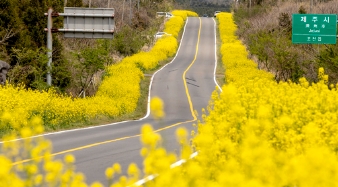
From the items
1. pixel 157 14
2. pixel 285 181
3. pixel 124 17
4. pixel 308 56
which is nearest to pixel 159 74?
pixel 308 56

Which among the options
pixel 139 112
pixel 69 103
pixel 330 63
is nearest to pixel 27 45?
pixel 139 112

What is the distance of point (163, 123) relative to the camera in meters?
4.76

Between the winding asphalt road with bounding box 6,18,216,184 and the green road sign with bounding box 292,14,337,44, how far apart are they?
5942 millimetres

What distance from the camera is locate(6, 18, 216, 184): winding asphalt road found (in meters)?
13.0

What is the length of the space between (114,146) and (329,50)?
52.8 ft

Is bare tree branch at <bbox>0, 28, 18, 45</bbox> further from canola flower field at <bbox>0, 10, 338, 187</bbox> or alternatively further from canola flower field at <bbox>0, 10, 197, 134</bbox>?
canola flower field at <bbox>0, 10, 338, 187</bbox>

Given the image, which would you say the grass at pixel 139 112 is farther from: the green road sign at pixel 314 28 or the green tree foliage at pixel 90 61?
the green road sign at pixel 314 28

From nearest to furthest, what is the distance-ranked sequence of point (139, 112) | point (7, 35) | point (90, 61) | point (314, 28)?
point (7, 35) → point (139, 112) → point (90, 61) → point (314, 28)

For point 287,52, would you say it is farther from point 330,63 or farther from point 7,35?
point 7,35

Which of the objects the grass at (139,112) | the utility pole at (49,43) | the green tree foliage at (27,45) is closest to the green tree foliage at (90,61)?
the green tree foliage at (27,45)

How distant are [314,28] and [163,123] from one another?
1222 inches

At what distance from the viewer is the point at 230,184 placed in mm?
3611

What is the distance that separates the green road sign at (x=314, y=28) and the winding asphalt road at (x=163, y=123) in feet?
19.5

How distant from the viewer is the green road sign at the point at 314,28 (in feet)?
113
